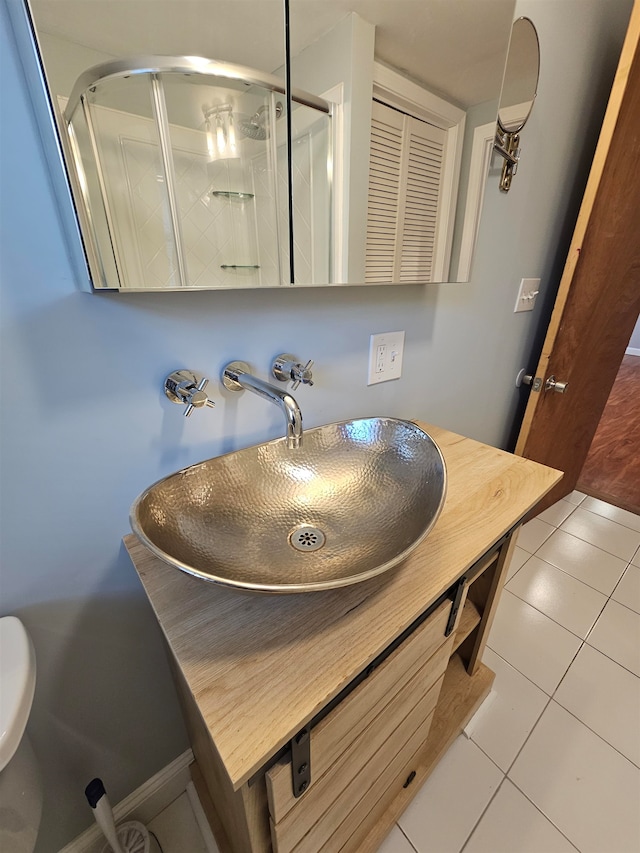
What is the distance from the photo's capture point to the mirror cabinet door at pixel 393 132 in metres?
0.64

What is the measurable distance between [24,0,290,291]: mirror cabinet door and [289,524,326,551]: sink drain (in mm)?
453

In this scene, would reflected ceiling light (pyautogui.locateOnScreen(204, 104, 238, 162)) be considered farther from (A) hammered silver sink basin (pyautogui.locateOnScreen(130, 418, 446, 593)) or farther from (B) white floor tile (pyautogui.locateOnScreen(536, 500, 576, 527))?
(B) white floor tile (pyautogui.locateOnScreen(536, 500, 576, 527))

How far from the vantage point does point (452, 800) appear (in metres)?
0.96

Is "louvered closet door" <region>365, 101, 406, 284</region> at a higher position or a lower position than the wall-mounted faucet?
higher

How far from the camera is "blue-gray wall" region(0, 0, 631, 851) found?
Answer: 1.66 ft

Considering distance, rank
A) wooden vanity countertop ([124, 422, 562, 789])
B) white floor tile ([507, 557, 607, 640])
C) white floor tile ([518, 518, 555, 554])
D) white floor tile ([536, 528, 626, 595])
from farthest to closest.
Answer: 1. white floor tile ([518, 518, 555, 554])
2. white floor tile ([536, 528, 626, 595])
3. white floor tile ([507, 557, 607, 640])
4. wooden vanity countertop ([124, 422, 562, 789])

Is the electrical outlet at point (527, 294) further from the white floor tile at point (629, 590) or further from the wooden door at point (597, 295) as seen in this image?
the white floor tile at point (629, 590)

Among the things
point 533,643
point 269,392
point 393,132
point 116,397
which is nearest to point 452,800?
point 533,643

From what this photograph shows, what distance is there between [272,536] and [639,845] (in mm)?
1212

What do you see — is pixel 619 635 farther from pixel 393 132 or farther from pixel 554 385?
pixel 393 132

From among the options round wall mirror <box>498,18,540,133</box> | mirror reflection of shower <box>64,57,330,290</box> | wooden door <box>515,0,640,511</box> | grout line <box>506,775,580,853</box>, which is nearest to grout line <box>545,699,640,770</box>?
grout line <box>506,775,580,853</box>

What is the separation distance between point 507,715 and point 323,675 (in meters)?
1.08

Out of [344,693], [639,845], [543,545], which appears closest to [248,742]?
[344,693]

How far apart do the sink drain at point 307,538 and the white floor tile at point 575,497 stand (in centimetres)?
206
